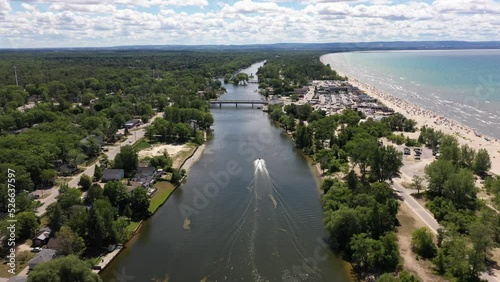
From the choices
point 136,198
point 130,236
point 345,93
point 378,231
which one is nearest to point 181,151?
point 136,198

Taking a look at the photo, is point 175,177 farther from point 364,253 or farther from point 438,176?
point 438,176

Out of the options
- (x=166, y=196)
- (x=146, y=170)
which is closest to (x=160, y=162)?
(x=146, y=170)

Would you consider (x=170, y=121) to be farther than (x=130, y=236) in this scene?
Yes

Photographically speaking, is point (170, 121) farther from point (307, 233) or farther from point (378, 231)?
point (378, 231)

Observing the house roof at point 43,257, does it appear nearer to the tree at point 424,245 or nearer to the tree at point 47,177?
the tree at point 47,177

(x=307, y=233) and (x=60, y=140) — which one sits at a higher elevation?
(x=60, y=140)

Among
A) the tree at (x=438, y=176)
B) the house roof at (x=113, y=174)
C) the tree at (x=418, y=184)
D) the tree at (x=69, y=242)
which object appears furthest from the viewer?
the house roof at (x=113, y=174)

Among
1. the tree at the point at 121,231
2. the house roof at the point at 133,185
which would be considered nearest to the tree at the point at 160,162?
the house roof at the point at 133,185
